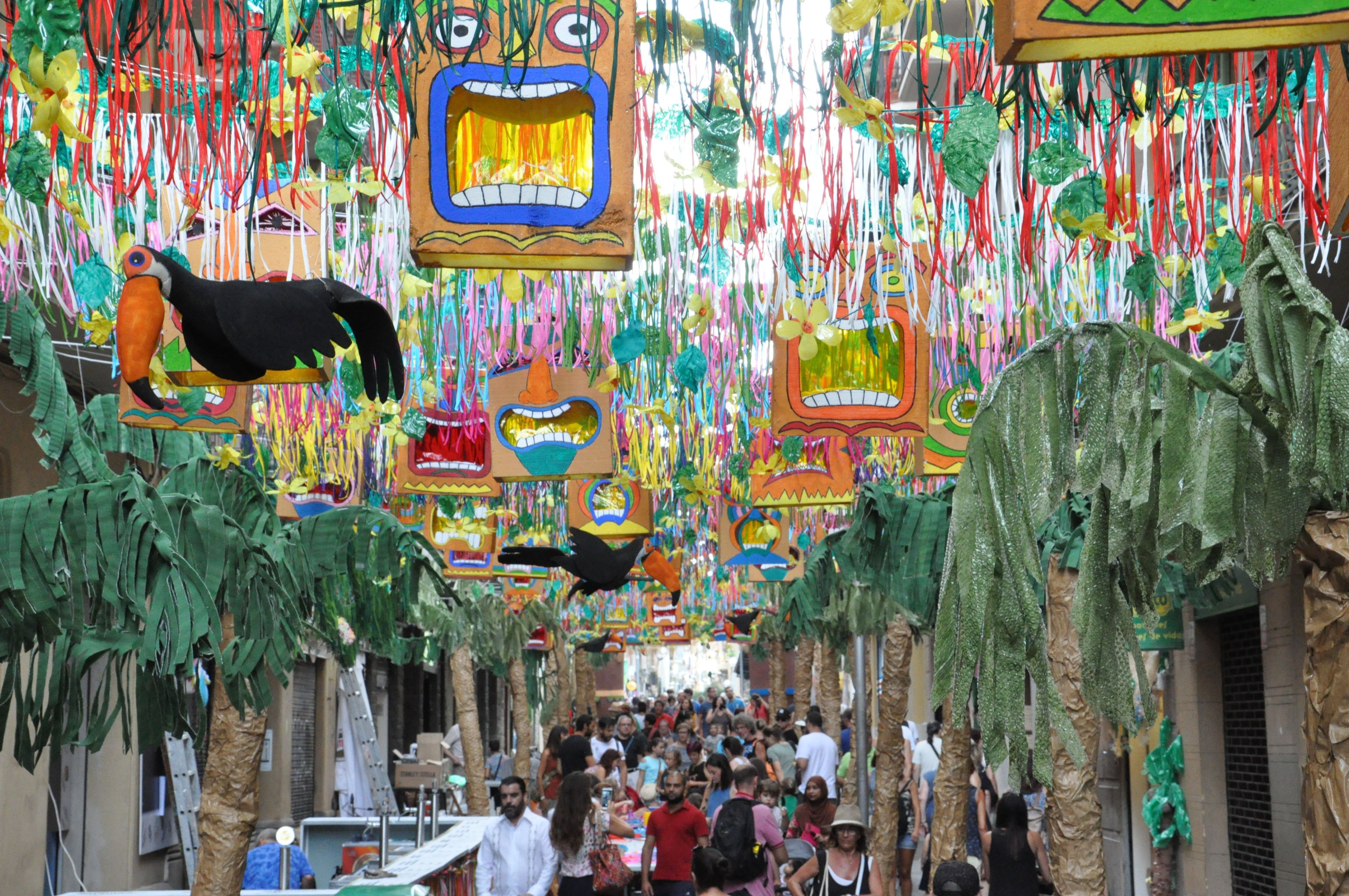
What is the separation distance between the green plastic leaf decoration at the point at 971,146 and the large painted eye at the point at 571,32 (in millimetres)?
982

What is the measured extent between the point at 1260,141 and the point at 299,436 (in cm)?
654

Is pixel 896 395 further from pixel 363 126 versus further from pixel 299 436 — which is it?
pixel 299 436

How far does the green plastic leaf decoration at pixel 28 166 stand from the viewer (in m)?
3.78

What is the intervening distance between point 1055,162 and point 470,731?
52.6 feet

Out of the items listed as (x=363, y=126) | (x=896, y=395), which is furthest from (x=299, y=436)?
(x=363, y=126)

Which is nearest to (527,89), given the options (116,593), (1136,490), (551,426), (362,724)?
(1136,490)

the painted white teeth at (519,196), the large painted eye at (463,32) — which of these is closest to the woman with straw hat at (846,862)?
the painted white teeth at (519,196)

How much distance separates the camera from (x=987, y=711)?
9.91 feet

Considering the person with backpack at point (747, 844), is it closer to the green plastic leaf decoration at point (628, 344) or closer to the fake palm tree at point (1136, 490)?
the green plastic leaf decoration at point (628, 344)

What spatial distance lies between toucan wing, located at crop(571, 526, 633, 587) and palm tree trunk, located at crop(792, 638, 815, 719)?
16.8 meters

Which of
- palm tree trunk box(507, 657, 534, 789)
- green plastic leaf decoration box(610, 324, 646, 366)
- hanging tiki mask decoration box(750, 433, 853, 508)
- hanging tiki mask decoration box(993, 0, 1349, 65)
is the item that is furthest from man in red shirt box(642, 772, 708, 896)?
palm tree trunk box(507, 657, 534, 789)

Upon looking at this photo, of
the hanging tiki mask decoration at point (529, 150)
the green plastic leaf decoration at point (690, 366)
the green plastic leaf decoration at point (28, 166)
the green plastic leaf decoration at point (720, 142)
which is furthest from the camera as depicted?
the green plastic leaf decoration at point (690, 366)

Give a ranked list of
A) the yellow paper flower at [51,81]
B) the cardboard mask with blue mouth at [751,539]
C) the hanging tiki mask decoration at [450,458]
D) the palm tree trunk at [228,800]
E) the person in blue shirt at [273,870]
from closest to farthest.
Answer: the yellow paper flower at [51,81] → the palm tree trunk at [228,800] → the hanging tiki mask decoration at [450,458] → the person in blue shirt at [273,870] → the cardboard mask with blue mouth at [751,539]

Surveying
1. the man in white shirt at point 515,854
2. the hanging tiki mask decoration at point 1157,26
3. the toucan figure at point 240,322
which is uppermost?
the hanging tiki mask decoration at point 1157,26
